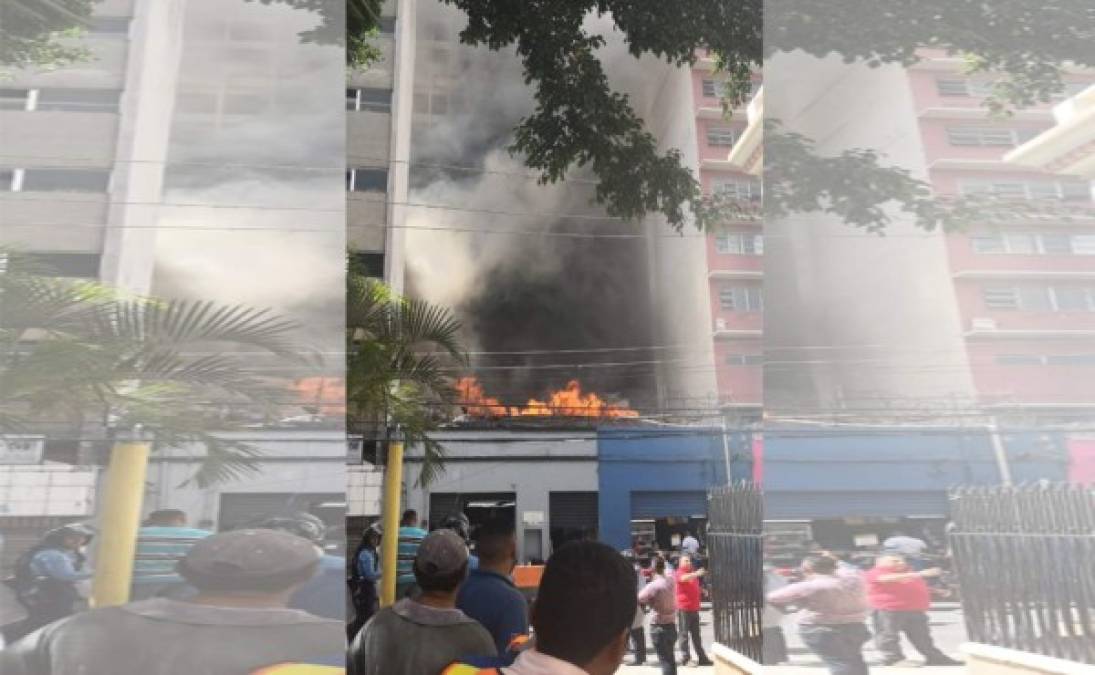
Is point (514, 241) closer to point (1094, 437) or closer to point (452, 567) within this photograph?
point (452, 567)

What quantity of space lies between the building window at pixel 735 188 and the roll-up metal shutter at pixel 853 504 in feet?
6.87

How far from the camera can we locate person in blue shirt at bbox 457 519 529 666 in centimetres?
190

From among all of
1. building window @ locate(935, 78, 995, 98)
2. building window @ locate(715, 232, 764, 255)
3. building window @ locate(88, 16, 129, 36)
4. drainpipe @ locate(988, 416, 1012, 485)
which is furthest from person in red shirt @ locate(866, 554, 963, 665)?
building window @ locate(715, 232, 764, 255)

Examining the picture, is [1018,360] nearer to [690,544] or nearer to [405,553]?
[690,544]

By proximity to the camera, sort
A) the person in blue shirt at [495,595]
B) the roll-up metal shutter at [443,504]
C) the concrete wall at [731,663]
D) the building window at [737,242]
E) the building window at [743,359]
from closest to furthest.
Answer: the person in blue shirt at [495,595] < the concrete wall at [731,663] < the building window at [743,359] < the building window at [737,242] < the roll-up metal shutter at [443,504]

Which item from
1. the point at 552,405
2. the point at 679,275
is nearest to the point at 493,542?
the point at 679,275

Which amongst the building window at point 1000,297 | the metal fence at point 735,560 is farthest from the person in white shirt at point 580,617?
the metal fence at point 735,560

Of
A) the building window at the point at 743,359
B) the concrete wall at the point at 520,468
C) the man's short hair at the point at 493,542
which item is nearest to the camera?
the man's short hair at the point at 493,542

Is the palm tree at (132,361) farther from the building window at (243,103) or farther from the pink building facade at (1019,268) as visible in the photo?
the pink building facade at (1019,268)

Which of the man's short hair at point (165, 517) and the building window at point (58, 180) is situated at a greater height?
the building window at point (58, 180)

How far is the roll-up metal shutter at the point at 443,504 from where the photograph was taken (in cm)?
604

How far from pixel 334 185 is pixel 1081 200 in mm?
1544

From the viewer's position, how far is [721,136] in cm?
338

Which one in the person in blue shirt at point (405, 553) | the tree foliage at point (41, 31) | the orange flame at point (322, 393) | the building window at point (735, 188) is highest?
the building window at point (735, 188)
